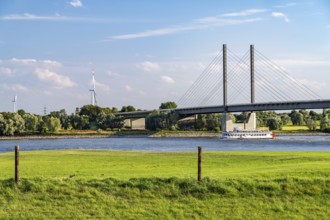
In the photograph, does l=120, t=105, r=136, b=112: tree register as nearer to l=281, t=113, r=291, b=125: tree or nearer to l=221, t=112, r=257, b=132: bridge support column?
l=281, t=113, r=291, b=125: tree

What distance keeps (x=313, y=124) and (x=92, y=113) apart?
6893cm

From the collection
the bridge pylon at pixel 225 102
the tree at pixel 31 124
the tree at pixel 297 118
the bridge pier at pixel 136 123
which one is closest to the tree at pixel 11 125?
the tree at pixel 31 124

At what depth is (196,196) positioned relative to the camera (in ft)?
53.0

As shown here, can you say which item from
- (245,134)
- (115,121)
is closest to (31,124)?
(115,121)

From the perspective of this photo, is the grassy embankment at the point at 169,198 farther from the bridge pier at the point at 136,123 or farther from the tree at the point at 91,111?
the tree at the point at 91,111

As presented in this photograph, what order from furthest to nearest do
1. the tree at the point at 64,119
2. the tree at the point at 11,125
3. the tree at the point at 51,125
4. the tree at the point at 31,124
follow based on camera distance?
the tree at the point at 64,119 → the tree at the point at 51,125 → the tree at the point at 31,124 → the tree at the point at 11,125

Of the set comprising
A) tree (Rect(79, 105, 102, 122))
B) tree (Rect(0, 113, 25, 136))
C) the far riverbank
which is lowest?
the far riverbank

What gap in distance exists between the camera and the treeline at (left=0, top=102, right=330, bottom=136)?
137750 millimetres

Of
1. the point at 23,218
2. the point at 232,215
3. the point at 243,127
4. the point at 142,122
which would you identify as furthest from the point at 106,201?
the point at 142,122

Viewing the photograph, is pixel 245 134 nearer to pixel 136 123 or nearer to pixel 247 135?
pixel 247 135

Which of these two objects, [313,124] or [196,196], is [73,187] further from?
[313,124]

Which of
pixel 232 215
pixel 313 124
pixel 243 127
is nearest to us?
pixel 232 215

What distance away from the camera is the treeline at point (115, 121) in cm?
13775

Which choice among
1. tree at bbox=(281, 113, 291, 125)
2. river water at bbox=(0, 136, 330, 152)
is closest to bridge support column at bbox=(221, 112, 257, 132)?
river water at bbox=(0, 136, 330, 152)
